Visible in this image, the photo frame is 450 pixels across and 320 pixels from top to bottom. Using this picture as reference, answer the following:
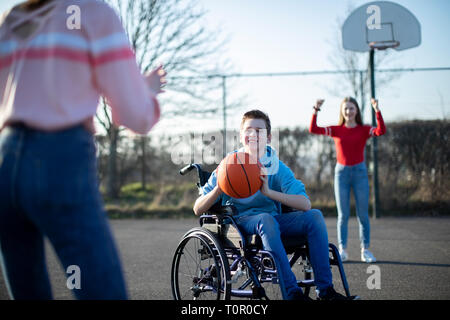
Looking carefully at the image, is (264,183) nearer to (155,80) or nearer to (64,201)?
(155,80)

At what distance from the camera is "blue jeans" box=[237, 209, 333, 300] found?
2.92m

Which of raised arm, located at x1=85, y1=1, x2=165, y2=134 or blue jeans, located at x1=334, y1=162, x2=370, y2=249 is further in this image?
blue jeans, located at x1=334, y1=162, x2=370, y2=249

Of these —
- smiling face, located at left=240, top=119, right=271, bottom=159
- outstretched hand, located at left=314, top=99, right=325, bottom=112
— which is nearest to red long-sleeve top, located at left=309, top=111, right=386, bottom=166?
outstretched hand, located at left=314, top=99, right=325, bottom=112

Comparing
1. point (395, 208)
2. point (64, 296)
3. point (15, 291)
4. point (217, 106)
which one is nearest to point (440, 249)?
point (395, 208)

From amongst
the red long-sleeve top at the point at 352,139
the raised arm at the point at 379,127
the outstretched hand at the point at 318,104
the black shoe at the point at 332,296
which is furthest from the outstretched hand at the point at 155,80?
the raised arm at the point at 379,127

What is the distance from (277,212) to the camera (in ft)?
11.7

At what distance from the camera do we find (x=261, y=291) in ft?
9.94

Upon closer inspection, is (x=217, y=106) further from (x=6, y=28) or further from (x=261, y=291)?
(x=6, y=28)

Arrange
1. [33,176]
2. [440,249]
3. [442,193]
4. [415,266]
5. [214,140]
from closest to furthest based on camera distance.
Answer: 1. [33,176]
2. [415,266]
3. [440,249]
4. [442,193]
5. [214,140]

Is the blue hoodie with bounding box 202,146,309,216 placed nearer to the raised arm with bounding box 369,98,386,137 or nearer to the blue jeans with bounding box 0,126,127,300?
the blue jeans with bounding box 0,126,127,300

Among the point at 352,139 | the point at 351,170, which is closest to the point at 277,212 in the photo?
the point at 351,170

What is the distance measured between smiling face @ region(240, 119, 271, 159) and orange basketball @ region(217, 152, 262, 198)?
0.18 metres

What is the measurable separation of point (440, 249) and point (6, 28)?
6.35 meters

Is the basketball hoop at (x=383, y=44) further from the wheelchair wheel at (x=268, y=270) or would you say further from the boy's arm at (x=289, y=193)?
the wheelchair wheel at (x=268, y=270)
